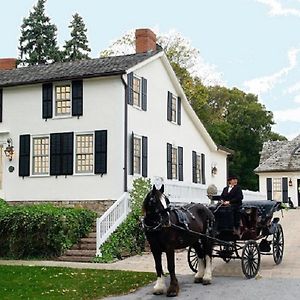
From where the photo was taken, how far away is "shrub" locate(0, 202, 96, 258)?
17.7 meters

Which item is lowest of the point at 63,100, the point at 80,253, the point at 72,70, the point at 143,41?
the point at 80,253

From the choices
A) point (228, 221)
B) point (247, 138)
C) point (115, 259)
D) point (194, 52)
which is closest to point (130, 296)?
point (228, 221)

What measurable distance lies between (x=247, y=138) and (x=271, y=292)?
48021 millimetres

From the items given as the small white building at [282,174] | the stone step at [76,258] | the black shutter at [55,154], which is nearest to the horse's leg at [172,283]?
the stone step at [76,258]

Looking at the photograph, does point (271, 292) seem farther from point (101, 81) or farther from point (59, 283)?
point (101, 81)

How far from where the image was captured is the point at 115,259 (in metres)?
17.3

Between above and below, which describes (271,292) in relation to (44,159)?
below

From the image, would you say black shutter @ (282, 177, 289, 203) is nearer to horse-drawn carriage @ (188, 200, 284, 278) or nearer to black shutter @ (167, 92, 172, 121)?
black shutter @ (167, 92, 172, 121)

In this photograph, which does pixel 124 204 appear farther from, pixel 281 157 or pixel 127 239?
pixel 281 157

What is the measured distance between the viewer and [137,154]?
23.5 metres

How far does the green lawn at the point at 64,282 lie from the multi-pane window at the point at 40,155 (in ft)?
27.7

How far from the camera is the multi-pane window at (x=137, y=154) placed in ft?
76.4

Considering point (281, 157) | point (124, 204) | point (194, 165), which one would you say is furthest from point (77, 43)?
point (124, 204)

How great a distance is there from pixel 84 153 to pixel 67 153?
2.37ft
